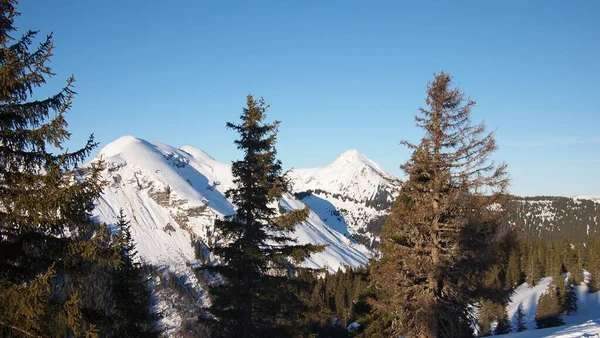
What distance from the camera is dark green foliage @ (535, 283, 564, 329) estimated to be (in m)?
53.8

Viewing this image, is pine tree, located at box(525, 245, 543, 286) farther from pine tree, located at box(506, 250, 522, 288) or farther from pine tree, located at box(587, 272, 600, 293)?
pine tree, located at box(587, 272, 600, 293)

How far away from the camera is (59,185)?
836 centimetres

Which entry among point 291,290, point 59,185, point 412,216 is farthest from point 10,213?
point 412,216

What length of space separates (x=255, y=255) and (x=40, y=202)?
820cm

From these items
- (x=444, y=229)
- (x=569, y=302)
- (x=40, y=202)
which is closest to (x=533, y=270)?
(x=569, y=302)

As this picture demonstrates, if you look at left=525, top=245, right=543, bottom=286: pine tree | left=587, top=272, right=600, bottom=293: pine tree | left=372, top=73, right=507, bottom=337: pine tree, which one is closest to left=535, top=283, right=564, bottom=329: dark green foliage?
left=587, top=272, right=600, bottom=293: pine tree

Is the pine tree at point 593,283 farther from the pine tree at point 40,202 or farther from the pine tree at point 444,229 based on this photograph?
the pine tree at point 40,202

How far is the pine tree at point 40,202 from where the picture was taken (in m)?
8.02

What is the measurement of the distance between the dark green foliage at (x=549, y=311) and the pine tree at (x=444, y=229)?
4813 centimetres

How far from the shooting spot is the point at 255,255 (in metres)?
15.0

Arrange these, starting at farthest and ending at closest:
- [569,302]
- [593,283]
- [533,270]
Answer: [533,270] < [593,283] < [569,302]

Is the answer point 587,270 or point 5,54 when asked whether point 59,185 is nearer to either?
point 5,54

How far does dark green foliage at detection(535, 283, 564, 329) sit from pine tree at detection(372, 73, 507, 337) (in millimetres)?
48127

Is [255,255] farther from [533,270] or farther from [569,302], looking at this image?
[533,270]
